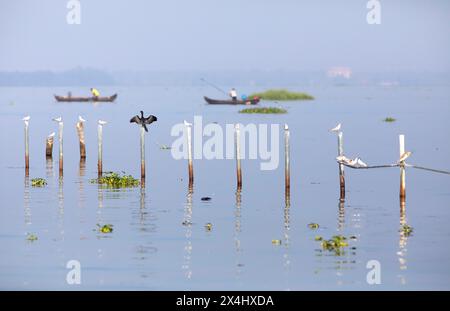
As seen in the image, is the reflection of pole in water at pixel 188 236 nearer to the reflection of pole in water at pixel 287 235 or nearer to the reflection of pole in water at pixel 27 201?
the reflection of pole in water at pixel 287 235

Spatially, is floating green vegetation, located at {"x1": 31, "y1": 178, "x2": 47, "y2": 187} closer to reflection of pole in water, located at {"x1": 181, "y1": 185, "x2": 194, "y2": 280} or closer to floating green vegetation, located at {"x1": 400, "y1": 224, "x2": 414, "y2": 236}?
reflection of pole in water, located at {"x1": 181, "y1": 185, "x2": 194, "y2": 280}

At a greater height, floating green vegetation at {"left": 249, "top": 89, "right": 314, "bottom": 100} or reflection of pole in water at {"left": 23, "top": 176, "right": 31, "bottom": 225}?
floating green vegetation at {"left": 249, "top": 89, "right": 314, "bottom": 100}

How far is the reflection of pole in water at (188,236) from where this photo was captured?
27.9 m

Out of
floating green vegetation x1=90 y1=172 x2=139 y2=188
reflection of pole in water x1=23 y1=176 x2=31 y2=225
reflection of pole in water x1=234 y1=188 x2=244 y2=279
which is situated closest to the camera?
reflection of pole in water x1=234 y1=188 x2=244 y2=279

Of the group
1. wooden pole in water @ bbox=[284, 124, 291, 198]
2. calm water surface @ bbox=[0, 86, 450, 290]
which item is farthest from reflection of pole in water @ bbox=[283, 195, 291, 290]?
wooden pole in water @ bbox=[284, 124, 291, 198]

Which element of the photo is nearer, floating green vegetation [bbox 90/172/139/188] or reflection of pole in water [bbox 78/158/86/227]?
reflection of pole in water [bbox 78/158/86/227]

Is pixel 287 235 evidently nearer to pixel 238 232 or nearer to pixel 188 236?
pixel 238 232

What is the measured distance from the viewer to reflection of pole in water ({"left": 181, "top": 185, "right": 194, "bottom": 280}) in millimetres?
27859

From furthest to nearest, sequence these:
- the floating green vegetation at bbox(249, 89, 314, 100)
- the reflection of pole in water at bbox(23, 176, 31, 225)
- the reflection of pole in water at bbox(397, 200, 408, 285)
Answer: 1. the floating green vegetation at bbox(249, 89, 314, 100)
2. the reflection of pole in water at bbox(23, 176, 31, 225)
3. the reflection of pole in water at bbox(397, 200, 408, 285)

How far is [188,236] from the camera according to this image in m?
31.8

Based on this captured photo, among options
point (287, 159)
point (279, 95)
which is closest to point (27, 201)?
point (287, 159)

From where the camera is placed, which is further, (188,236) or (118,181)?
(118,181)

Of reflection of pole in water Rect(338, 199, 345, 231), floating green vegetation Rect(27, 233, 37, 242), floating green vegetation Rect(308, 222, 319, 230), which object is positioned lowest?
floating green vegetation Rect(27, 233, 37, 242)
